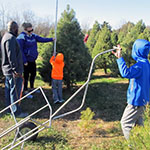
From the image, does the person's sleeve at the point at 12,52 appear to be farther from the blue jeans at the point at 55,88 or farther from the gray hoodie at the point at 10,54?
the blue jeans at the point at 55,88

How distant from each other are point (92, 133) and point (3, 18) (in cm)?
2325

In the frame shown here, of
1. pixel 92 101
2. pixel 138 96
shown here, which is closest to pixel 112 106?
pixel 92 101

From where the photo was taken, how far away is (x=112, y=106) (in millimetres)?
4684

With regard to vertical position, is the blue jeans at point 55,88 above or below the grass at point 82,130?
above

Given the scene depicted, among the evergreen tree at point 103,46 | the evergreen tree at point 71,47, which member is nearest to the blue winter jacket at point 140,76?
the evergreen tree at point 71,47

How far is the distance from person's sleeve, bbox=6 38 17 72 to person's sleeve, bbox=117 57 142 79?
2.09 meters

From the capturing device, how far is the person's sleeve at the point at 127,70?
7.92 ft

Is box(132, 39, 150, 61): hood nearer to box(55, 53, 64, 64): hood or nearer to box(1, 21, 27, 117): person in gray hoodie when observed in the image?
box(55, 53, 64, 64): hood

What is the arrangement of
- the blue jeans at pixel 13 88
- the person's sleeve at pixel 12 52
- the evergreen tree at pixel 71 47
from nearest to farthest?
the person's sleeve at pixel 12 52 < the blue jeans at pixel 13 88 < the evergreen tree at pixel 71 47

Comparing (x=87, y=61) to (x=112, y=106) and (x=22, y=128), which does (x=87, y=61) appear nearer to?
(x=112, y=106)

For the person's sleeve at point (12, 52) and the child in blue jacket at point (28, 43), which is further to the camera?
the child in blue jacket at point (28, 43)

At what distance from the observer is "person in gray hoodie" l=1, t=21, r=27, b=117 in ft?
11.3

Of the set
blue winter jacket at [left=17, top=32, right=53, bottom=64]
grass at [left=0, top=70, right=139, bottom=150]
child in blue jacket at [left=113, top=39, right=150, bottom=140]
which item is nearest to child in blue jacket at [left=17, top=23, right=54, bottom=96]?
blue winter jacket at [left=17, top=32, right=53, bottom=64]

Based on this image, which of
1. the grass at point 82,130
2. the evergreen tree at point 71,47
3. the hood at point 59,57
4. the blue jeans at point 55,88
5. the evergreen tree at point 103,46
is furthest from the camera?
the evergreen tree at point 103,46
